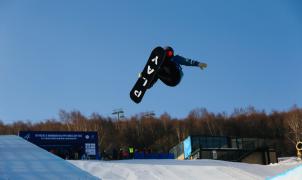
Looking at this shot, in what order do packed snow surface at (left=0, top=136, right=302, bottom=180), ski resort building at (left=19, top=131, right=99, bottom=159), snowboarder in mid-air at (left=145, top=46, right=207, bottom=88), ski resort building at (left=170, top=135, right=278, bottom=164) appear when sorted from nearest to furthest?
snowboarder in mid-air at (left=145, top=46, right=207, bottom=88), packed snow surface at (left=0, top=136, right=302, bottom=180), ski resort building at (left=19, top=131, right=99, bottom=159), ski resort building at (left=170, top=135, right=278, bottom=164)

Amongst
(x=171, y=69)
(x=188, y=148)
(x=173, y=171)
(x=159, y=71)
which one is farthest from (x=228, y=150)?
(x=159, y=71)

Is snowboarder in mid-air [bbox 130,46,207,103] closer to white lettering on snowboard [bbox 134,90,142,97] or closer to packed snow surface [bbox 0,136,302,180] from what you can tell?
white lettering on snowboard [bbox 134,90,142,97]

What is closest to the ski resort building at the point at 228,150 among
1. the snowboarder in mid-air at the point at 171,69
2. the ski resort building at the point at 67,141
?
the ski resort building at the point at 67,141

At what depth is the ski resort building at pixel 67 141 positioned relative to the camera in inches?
1067

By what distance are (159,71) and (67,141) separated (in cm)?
2168

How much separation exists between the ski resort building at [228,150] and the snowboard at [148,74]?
26191 millimetres

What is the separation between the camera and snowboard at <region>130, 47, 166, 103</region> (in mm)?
6359

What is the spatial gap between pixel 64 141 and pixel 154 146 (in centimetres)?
4491

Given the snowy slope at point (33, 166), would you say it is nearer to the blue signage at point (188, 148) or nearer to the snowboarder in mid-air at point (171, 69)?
the snowboarder in mid-air at point (171, 69)

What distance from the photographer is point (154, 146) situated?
7162 centimetres

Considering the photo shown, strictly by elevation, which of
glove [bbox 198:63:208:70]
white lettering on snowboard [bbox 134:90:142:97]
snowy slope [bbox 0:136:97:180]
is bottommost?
snowy slope [bbox 0:136:97:180]

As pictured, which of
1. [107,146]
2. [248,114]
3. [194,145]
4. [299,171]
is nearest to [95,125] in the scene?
[107,146]

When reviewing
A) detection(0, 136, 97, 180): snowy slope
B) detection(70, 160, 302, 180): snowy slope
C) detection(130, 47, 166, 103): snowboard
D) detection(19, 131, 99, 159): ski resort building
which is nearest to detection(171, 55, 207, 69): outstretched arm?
detection(130, 47, 166, 103): snowboard

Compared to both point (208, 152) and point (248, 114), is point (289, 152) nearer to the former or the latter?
point (248, 114)
